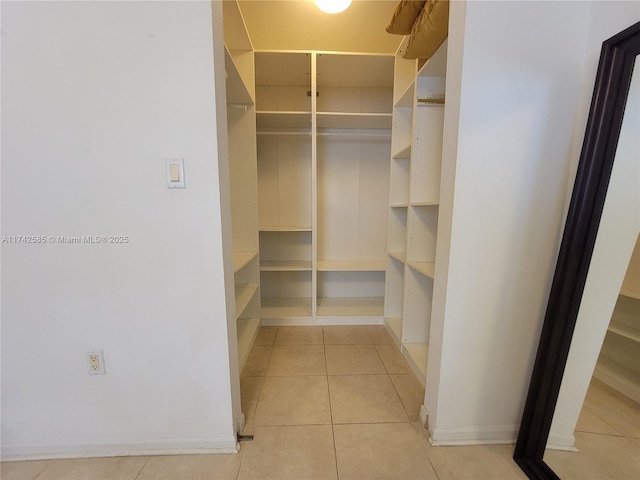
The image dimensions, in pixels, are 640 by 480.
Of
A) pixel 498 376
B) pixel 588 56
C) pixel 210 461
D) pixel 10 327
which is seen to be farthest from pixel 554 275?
pixel 10 327

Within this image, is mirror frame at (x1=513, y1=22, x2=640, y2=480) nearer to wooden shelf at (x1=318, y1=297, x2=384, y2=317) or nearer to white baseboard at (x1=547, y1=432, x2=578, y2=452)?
white baseboard at (x1=547, y1=432, x2=578, y2=452)

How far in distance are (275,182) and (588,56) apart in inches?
86.8

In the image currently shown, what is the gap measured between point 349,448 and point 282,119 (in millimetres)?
2375

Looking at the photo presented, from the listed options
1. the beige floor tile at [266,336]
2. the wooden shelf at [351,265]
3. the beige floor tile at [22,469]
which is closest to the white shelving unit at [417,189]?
the wooden shelf at [351,265]

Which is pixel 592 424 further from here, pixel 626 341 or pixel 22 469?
pixel 22 469

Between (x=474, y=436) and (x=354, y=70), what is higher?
(x=354, y=70)

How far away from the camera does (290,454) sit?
1118mm

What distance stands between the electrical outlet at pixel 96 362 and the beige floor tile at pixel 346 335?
4.72 ft

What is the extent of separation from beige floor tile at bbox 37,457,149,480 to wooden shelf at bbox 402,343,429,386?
59.0 inches

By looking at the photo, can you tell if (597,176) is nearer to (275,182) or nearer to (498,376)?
(498,376)

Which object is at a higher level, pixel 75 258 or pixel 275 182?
pixel 275 182

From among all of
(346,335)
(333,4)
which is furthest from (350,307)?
(333,4)

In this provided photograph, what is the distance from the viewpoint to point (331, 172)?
2.62m

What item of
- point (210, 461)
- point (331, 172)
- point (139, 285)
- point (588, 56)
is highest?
point (588, 56)
